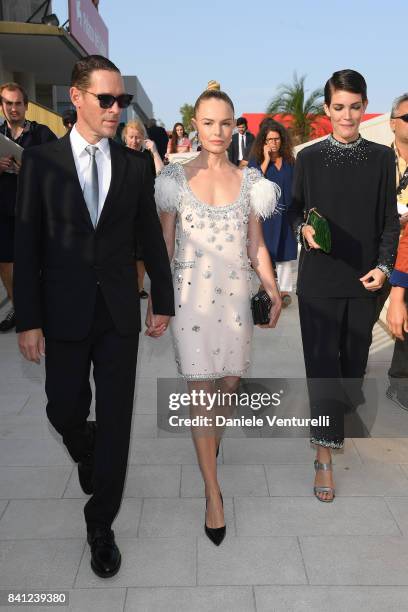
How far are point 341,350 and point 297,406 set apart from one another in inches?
51.8

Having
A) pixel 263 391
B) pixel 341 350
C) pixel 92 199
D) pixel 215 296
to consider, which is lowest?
pixel 263 391

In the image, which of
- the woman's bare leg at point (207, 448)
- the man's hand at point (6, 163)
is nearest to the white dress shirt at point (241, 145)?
the man's hand at point (6, 163)

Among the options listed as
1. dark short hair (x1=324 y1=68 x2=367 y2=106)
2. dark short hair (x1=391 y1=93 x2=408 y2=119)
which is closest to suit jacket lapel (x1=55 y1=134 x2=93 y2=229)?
dark short hair (x1=324 y1=68 x2=367 y2=106)

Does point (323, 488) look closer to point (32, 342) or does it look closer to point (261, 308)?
point (261, 308)

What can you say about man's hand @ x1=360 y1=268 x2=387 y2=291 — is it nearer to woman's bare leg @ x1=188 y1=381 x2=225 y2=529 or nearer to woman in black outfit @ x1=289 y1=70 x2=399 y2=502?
woman in black outfit @ x1=289 y1=70 x2=399 y2=502

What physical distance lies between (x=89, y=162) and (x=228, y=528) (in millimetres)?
1935

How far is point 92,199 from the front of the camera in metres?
2.80

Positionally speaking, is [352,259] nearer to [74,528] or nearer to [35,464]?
[74,528]

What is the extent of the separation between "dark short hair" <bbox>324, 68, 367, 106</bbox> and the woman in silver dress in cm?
65

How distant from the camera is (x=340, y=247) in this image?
356 cm

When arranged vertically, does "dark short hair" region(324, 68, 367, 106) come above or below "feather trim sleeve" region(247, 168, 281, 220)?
above

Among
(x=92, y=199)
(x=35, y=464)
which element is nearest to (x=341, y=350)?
(x=92, y=199)

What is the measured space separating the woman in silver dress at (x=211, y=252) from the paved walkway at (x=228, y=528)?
0.27m

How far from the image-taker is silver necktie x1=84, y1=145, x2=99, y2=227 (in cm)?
279
